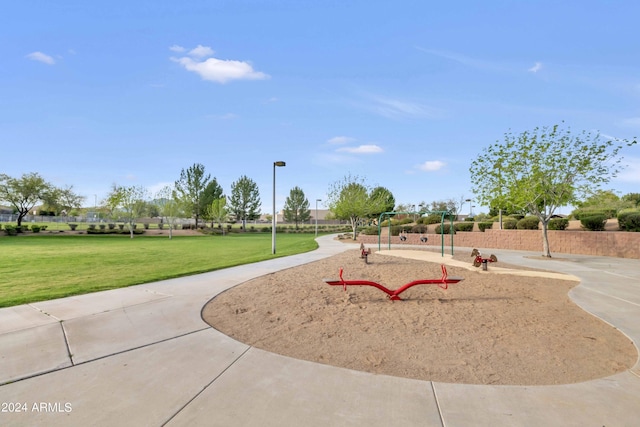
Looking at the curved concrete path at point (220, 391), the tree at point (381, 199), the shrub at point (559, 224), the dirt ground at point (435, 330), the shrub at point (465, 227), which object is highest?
the tree at point (381, 199)

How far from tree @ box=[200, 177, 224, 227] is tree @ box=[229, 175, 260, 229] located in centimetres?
377

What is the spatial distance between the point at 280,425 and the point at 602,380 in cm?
338

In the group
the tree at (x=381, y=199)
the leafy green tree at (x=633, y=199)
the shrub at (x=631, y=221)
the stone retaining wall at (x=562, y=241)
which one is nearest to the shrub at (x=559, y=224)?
the stone retaining wall at (x=562, y=241)

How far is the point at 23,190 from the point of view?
4353 centimetres

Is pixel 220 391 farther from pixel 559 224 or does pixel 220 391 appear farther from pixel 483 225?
pixel 483 225

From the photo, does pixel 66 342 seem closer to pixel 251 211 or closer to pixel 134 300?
pixel 134 300

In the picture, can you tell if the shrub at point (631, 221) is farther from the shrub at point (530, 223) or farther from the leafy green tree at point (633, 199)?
the leafy green tree at point (633, 199)

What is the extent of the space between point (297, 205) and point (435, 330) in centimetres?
7323

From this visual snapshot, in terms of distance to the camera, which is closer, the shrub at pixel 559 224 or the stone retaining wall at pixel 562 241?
the stone retaining wall at pixel 562 241

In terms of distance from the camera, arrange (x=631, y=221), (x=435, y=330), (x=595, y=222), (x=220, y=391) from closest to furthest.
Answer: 1. (x=220, y=391)
2. (x=435, y=330)
3. (x=631, y=221)
4. (x=595, y=222)

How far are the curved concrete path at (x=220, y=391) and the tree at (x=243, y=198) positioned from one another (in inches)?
2369

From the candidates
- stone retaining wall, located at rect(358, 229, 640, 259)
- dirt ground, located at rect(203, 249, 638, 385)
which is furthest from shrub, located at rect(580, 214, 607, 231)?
dirt ground, located at rect(203, 249, 638, 385)

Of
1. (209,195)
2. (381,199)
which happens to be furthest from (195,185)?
(381,199)

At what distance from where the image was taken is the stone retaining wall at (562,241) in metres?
15.4
